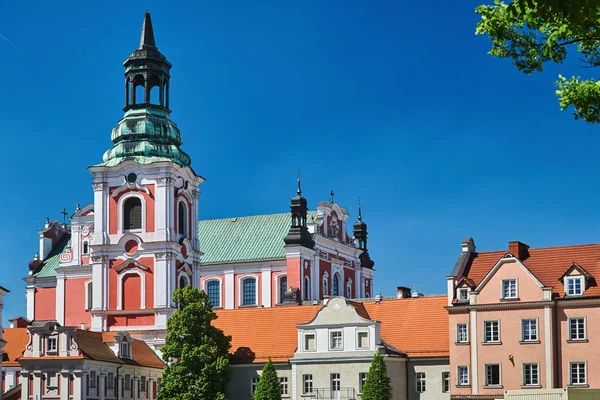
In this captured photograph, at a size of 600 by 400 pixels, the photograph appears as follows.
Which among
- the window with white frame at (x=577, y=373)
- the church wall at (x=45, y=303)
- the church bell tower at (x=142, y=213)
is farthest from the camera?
the church wall at (x=45, y=303)

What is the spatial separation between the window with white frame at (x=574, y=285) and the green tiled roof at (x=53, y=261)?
1873 inches

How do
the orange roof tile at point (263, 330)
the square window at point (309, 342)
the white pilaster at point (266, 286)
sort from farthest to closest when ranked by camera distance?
the white pilaster at point (266, 286), the orange roof tile at point (263, 330), the square window at point (309, 342)

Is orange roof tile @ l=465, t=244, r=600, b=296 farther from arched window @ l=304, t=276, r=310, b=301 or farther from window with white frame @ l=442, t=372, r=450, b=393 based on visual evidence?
arched window @ l=304, t=276, r=310, b=301

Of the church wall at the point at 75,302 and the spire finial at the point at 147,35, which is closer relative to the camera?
the spire finial at the point at 147,35

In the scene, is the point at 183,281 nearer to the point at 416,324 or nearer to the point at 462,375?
the point at 416,324

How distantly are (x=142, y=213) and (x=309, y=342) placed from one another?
730 inches

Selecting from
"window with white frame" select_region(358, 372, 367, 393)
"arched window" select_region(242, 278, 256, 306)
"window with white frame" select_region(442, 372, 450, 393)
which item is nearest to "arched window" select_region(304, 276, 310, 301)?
"arched window" select_region(242, 278, 256, 306)

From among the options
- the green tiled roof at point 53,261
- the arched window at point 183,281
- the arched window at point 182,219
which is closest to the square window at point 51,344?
the arched window at point 183,281

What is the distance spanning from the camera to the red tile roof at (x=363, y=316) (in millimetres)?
55062

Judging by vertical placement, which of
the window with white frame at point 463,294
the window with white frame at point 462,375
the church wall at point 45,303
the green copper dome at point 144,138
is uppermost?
the green copper dome at point 144,138

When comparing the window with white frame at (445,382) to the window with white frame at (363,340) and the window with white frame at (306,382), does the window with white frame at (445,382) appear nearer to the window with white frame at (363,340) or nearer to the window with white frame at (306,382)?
the window with white frame at (363,340)

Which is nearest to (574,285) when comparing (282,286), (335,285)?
(282,286)

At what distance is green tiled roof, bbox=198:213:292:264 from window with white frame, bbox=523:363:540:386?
3686cm

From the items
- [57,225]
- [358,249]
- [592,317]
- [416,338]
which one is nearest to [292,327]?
[416,338]
